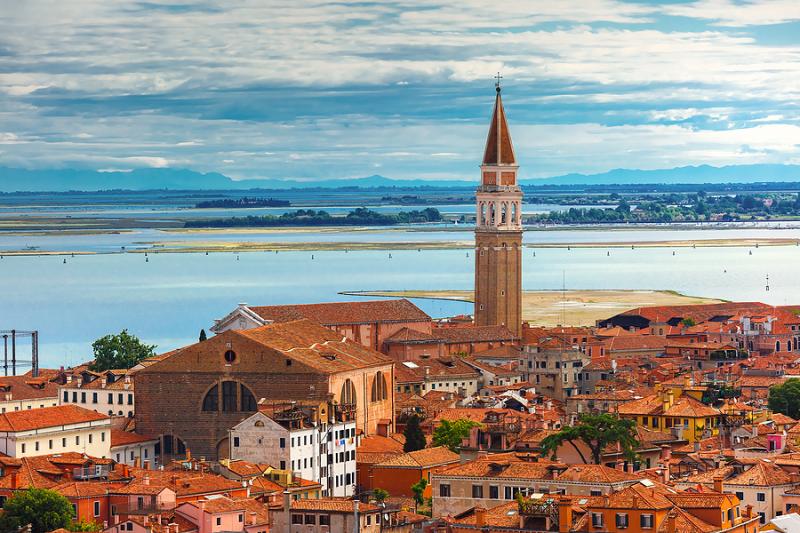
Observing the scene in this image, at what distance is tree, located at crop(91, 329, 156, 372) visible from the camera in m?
79.2

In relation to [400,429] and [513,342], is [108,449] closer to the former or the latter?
[400,429]

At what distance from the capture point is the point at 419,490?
44.4 m

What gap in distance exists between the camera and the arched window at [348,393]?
57.4m

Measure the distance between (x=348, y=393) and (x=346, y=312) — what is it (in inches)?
882

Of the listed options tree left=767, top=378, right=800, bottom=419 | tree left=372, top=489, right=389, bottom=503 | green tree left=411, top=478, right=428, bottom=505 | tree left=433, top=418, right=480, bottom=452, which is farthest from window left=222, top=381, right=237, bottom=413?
tree left=767, top=378, right=800, bottom=419

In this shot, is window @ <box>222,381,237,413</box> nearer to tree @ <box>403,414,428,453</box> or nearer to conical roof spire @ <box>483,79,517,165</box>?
tree @ <box>403,414,428,453</box>

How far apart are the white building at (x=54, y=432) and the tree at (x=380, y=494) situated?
859 centimetres

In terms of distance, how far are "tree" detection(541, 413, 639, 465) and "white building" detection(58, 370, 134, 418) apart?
Result: 23039 mm

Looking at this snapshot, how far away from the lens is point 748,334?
9431 centimetres

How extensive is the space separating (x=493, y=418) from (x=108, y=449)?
33.9 ft

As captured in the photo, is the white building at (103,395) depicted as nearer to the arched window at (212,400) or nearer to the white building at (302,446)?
the arched window at (212,400)

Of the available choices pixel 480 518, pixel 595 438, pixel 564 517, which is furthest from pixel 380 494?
pixel 564 517

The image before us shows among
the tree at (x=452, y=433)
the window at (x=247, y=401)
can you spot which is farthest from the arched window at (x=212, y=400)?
the tree at (x=452, y=433)

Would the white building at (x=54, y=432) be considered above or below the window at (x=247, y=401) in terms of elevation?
below
